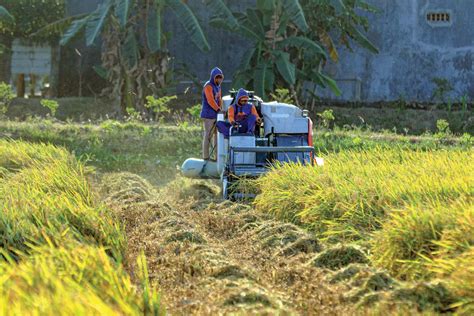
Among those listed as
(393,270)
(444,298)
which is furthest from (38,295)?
(393,270)

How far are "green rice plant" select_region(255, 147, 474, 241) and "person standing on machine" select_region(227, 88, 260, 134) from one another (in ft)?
3.09

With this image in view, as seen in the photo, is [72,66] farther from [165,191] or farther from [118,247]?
[118,247]

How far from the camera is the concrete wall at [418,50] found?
2080 cm

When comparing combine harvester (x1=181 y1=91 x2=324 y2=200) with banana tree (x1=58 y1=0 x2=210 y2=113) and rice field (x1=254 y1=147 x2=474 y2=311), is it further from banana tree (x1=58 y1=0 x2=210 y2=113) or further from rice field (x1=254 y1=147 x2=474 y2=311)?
banana tree (x1=58 y1=0 x2=210 y2=113)

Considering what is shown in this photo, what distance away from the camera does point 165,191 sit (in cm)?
1027

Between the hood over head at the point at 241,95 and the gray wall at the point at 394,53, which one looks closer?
the hood over head at the point at 241,95

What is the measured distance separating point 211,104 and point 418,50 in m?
11.6

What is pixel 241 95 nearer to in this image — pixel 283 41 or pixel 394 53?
pixel 283 41

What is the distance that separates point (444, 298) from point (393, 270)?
33.2 inches

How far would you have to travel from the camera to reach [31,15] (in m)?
22.3

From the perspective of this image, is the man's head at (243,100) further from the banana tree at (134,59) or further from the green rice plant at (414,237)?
the banana tree at (134,59)

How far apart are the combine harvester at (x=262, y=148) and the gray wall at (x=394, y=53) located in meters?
11.3

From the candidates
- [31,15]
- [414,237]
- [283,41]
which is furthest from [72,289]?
[31,15]

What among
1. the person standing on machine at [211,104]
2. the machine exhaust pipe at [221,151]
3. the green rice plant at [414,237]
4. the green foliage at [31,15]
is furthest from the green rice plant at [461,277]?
the green foliage at [31,15]
